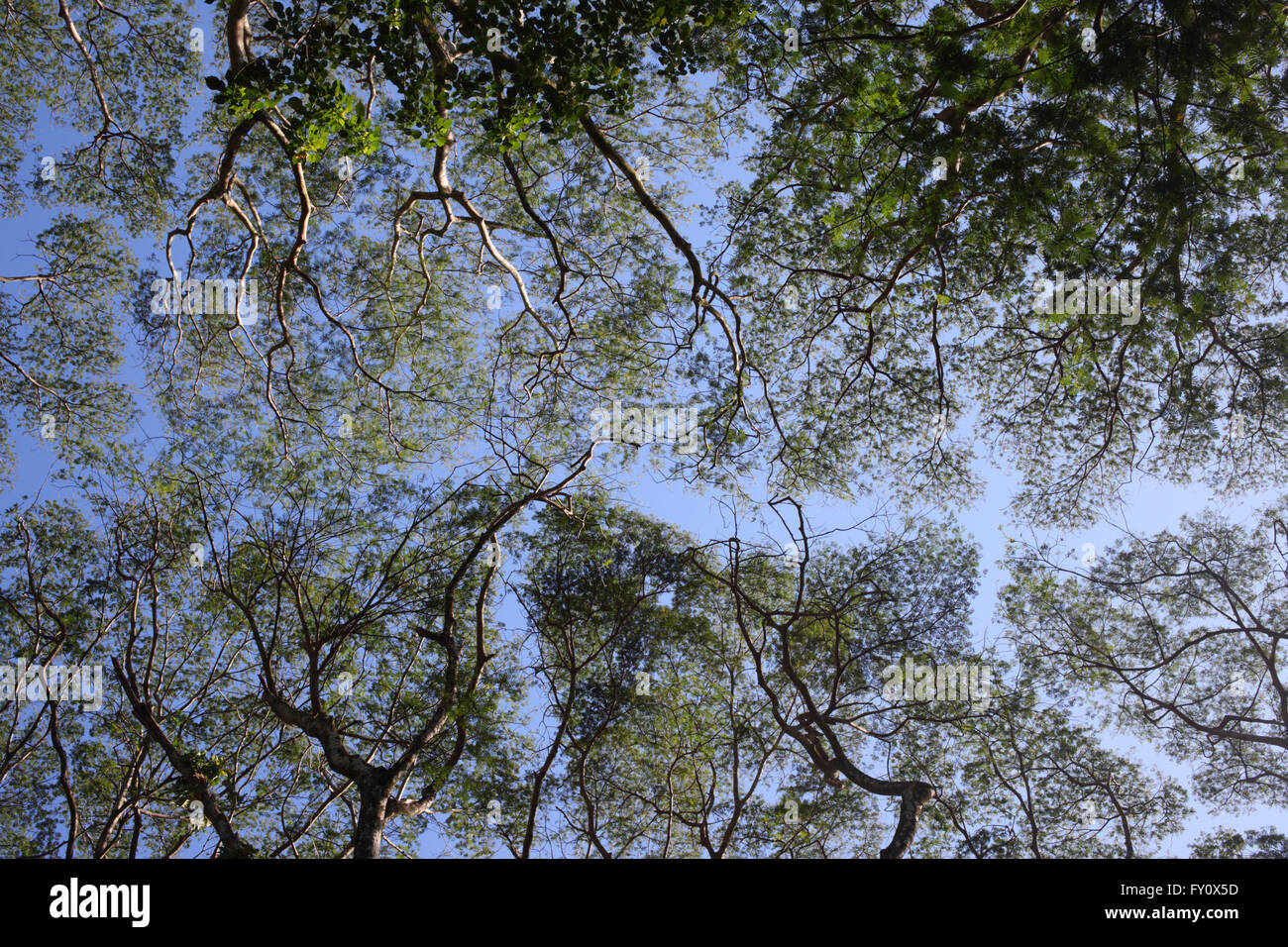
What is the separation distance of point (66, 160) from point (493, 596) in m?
7.52

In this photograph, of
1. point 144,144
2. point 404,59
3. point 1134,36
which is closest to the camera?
point 404,59

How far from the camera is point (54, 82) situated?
9766mm

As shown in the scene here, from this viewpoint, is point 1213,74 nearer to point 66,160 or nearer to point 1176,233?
point 1176,233

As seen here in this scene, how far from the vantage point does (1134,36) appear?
629cm

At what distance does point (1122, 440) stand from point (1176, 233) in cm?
236

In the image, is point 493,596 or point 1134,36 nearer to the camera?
point 1134,36

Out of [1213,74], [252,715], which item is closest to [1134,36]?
[1213,74]

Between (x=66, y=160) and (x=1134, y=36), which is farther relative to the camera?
(x=66, y=160)

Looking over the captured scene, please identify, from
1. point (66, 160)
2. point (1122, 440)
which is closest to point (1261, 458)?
point (1122, 440)
